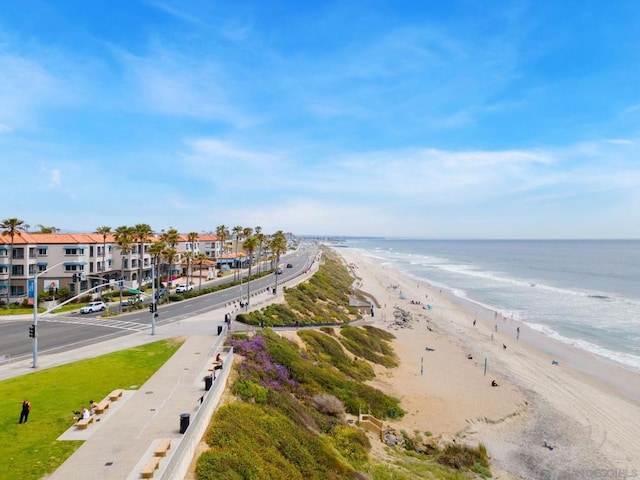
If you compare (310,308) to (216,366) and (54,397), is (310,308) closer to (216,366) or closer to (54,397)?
(216,366)

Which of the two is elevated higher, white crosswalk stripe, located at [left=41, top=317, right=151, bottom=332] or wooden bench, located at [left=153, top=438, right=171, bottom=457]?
wooden bench, located at [left=153, top=438, right=171, bottom=457]

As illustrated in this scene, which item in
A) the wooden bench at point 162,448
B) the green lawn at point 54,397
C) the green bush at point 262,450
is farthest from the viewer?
the green lawn at point 54,397

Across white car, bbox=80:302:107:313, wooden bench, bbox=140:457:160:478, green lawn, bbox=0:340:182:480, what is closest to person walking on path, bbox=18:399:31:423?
green lawn, bbox=0:340:182:480

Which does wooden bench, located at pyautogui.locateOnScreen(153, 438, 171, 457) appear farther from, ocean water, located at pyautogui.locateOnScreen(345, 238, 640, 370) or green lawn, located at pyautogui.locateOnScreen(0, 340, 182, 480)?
ocean water, located at pyautogui.locateOnScreen(345, 238, 640, 370)

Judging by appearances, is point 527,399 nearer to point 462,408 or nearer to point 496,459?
point 462,408

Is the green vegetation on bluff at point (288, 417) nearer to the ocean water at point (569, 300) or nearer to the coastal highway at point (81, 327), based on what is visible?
the coastal highway at point (81, 327)

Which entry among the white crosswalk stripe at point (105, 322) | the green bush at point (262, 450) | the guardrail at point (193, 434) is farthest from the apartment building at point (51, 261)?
the green bush at point (262, 450)

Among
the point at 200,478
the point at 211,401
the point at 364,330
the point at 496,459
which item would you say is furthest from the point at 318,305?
the point at 200,478
